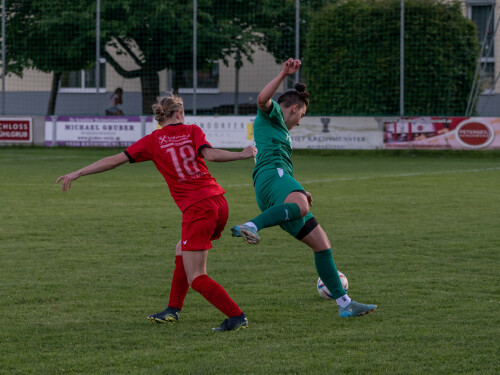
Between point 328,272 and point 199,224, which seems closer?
point 199,224

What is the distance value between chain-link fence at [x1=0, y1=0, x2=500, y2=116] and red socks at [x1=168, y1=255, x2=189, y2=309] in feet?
64.5

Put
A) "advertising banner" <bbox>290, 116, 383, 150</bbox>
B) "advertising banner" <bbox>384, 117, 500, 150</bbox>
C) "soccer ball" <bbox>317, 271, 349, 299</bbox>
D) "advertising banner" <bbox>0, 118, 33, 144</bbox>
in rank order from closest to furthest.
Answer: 1. "soccer ball" <bbox>317, 271, 349, 299</bbox>
2. "advertising banner" <bbox>384, 117, 500, 150</bbox>
3. "advertising banner" <bbox>290, 116, 383, 150</bbox>
4. "advertising banner" <bbox>0, 118, 33, 144</bbox>

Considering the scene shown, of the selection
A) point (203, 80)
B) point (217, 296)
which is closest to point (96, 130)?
point (203, 80)

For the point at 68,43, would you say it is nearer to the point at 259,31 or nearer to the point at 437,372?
the point at 259,31

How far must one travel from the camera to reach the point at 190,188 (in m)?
5.73

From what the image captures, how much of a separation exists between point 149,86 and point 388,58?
8213 mm

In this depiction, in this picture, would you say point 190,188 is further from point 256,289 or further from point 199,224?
point 256,289

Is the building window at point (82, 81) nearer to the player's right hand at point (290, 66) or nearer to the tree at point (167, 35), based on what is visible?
the tree at point (167, 35)

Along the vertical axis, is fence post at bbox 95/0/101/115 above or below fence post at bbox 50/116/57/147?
above

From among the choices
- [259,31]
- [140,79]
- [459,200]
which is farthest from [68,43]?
[459,200]

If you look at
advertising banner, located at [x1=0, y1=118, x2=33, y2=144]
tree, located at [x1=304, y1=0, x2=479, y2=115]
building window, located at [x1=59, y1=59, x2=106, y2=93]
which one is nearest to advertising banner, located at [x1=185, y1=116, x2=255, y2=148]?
tree, located at [x1=304, y1=0, x2=479, y2=115]

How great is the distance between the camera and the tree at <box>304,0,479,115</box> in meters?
25.6

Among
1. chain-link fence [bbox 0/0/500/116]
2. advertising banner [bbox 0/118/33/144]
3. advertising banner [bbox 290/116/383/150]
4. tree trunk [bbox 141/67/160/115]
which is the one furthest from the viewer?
tree trunk [bbox 141/67/160/115]

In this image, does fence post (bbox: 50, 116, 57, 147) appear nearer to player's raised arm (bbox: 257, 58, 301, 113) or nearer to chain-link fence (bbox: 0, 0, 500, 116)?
chain-link fence (bbox: 0, 0, 500, 116)
